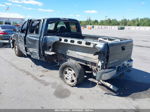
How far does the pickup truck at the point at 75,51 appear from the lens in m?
3.93

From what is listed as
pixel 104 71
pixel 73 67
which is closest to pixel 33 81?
pixel 73 67

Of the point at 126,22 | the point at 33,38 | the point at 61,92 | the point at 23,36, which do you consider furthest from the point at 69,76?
the point at 126,22

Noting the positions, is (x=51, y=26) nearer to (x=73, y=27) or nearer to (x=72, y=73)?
(x=73, y=27)

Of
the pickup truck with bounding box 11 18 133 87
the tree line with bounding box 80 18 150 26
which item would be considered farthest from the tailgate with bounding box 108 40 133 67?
the tree line with bounding box 80 18 150 26

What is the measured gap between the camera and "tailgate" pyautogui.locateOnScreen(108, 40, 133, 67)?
3.95 meters

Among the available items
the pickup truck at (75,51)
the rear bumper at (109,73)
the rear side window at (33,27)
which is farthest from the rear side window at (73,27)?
the rear bumper at (109,73)

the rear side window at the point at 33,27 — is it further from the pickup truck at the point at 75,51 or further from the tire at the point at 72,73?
the tire at the point at 72,73

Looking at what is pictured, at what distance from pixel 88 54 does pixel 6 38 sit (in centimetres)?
960

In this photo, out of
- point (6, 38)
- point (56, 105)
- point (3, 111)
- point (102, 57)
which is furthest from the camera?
point (6, 38)

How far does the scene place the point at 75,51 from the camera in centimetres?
450

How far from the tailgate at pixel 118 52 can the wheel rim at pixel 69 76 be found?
118cm

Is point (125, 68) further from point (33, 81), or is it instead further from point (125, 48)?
point (33, 81)

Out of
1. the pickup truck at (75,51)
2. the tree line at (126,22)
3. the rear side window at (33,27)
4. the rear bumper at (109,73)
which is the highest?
the tree line at (126,22)

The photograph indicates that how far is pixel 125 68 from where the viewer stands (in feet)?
15.6
